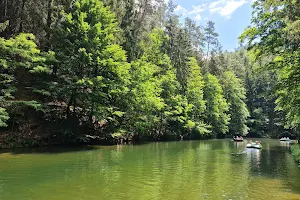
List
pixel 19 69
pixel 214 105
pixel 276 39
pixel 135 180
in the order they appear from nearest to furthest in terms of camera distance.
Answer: pixel 135 180
pixel 276 39
pixel 19 69
pixel 214 105

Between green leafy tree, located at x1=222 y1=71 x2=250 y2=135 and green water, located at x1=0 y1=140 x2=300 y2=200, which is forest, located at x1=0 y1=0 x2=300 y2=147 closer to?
green water, located at x1=0 y1=140 x2=300 y2=200

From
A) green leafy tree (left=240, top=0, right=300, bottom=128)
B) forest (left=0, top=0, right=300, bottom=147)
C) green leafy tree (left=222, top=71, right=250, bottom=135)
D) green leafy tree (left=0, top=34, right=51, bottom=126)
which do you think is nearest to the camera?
green leafy tree (left=240, top=0, right=300, bottom=128)

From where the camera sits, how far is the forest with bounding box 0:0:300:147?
54.2 ft

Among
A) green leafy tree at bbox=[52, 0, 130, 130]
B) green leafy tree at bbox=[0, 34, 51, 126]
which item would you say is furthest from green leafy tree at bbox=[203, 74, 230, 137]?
green leafy tree at bbox=[0, 34, 51, 126]

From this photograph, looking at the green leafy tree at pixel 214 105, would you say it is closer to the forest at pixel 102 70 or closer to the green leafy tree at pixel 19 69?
the forest at pixel 102 70

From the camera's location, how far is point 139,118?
3397 centimetres

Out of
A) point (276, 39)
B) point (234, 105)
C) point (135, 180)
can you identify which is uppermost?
point (234, 105)

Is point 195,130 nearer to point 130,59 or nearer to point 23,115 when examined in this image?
point 130,59

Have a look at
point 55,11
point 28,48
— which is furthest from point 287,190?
point 55,11

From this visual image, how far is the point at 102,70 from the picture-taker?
92.4 feet

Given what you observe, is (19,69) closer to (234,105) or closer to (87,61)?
(87,61)

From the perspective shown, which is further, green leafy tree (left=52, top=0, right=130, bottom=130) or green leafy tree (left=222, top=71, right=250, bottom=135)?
green leafy tree (left=222, top=71, right=250, bottom=135)

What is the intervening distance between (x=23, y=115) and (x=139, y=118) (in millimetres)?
13000

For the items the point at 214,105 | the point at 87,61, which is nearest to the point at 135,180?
the point at 87,61
